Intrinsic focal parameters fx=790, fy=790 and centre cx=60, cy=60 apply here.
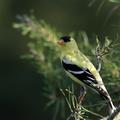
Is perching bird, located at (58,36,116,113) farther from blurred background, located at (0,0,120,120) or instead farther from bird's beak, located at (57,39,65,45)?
blurred background, located at (0,0,120,120)

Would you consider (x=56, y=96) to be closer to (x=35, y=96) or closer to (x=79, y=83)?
(x=79, y=83)

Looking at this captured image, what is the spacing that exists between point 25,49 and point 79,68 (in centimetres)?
779

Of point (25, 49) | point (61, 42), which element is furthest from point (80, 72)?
point (25, 49)

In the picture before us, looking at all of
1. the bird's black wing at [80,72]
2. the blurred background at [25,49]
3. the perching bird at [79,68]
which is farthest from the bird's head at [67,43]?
the blurred background at [25,49]

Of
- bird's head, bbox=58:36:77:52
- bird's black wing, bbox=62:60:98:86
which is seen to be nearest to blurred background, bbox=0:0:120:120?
bird's head, bbox=58:36:77:52

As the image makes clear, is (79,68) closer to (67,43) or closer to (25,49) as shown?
(67,43)

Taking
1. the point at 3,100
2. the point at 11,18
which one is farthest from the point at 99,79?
the point at 11,18

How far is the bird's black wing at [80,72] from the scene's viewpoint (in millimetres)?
3699

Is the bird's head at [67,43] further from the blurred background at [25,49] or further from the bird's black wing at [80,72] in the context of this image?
the blurred background at [25,49]

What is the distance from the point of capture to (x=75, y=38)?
4617 millimetres

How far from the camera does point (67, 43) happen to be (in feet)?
14.2

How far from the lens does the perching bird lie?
345 cm

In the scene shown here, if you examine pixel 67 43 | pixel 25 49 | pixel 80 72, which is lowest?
pixel 80 72

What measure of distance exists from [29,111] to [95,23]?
5.26ft
